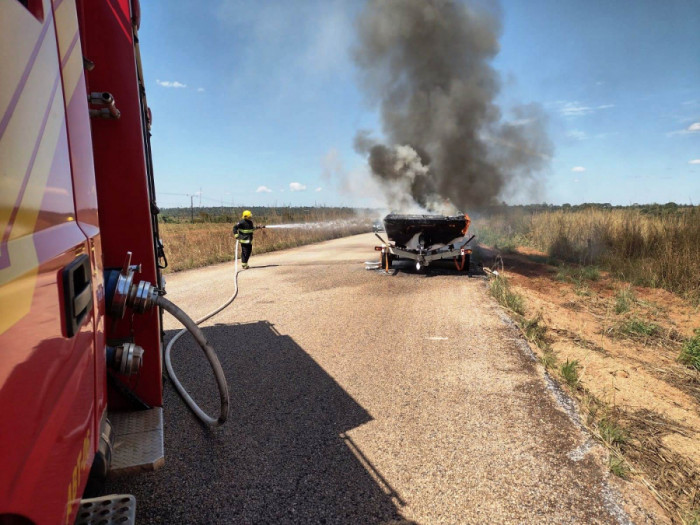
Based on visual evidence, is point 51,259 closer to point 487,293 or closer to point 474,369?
point 474,369

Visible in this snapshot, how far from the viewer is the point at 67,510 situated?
1.09 m

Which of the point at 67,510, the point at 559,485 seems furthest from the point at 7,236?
the point at 559,485

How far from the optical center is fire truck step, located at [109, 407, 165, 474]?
6.47 feet

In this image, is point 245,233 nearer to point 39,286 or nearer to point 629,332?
point 629,332

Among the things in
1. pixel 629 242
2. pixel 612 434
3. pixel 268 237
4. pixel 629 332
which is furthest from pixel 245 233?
pixel 629 242

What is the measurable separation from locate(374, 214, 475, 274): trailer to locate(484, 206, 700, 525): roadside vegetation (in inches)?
59.3

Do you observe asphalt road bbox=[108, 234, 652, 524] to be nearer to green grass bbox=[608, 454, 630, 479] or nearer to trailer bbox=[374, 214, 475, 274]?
green grass bbox=[608, 454, 630, 479]

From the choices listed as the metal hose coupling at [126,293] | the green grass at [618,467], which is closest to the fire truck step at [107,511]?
the metal hose coupling at [126,293]

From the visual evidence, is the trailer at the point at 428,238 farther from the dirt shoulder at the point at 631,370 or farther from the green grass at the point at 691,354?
the green grass at the point at 691,354

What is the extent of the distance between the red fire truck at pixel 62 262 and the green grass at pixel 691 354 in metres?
5.96

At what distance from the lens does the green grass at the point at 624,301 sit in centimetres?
771

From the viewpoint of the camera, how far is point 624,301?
8.01 m

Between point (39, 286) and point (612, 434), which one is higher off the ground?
point (39, 286)

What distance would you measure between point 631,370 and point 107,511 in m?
5.21
